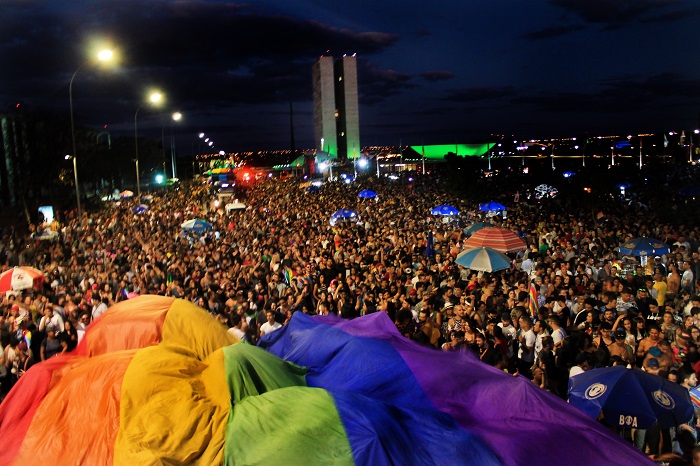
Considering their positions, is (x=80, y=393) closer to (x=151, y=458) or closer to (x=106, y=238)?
(x=151, y=458)

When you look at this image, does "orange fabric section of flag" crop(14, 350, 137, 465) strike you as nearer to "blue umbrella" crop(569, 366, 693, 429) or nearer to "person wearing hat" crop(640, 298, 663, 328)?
"blue umbrella" crop(569, 366, 693, 429)

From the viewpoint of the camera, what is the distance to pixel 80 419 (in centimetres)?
571

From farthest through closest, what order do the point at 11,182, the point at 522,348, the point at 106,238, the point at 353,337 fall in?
the point at 11,182 → the point at 106,238 → the point at 522,348 → the point at 353,337

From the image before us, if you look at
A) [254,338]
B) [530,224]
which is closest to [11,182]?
[530,224]

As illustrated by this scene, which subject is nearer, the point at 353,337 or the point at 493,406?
the point at 493,406

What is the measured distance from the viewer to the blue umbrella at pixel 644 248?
13.6 m

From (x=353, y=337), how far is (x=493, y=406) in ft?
7.01

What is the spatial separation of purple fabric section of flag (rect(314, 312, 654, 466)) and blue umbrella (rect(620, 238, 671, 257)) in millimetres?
8894

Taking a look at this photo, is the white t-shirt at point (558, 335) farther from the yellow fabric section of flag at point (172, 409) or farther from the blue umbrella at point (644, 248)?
the blue umbrella at point (644, 248)

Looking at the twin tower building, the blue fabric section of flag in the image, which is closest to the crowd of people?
the blue fabric section of flag

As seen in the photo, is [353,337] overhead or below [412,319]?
overhead

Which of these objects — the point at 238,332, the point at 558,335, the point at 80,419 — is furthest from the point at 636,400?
the point at 238,332

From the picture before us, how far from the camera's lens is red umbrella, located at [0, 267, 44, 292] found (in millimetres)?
13289

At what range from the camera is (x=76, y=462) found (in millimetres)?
5336
